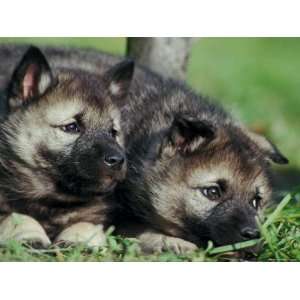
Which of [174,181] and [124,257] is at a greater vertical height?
[174,181]

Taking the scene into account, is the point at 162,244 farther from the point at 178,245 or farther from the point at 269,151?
the point at 269,151

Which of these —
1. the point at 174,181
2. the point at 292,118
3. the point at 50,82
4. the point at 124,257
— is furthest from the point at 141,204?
the point at 292,118

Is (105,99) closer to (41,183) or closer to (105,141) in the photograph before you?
(105,141)

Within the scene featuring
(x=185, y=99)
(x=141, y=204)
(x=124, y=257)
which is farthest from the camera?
(x=185, y=99)

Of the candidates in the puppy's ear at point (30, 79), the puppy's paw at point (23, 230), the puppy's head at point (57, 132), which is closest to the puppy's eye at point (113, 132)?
the puppy's head at point (57, 132)

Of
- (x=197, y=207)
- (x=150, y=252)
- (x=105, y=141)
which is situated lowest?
(x=150, y=252)
